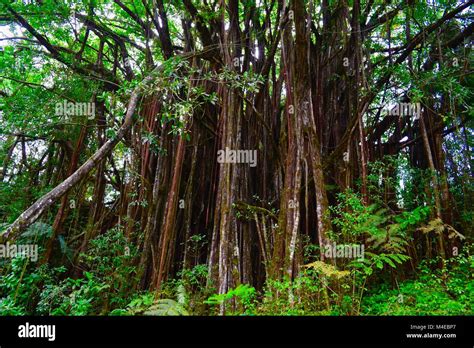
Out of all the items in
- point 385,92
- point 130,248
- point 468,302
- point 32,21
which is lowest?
point 468,302

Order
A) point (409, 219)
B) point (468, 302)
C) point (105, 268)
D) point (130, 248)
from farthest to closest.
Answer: point (130, 248) < point (105, 268) < point (409, 219) < point (468, 302)

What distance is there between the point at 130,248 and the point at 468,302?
11.1 ft

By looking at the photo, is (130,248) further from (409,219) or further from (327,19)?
(327,19)

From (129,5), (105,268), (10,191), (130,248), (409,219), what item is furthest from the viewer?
(129,5)

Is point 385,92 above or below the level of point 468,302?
above

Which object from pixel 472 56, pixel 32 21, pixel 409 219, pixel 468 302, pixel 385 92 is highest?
pixel 32 21

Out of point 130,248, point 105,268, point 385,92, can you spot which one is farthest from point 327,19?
point 105,268

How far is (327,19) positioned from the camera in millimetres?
4465

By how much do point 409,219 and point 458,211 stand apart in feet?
6.62

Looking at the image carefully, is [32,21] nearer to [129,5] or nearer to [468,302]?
[129,5]
